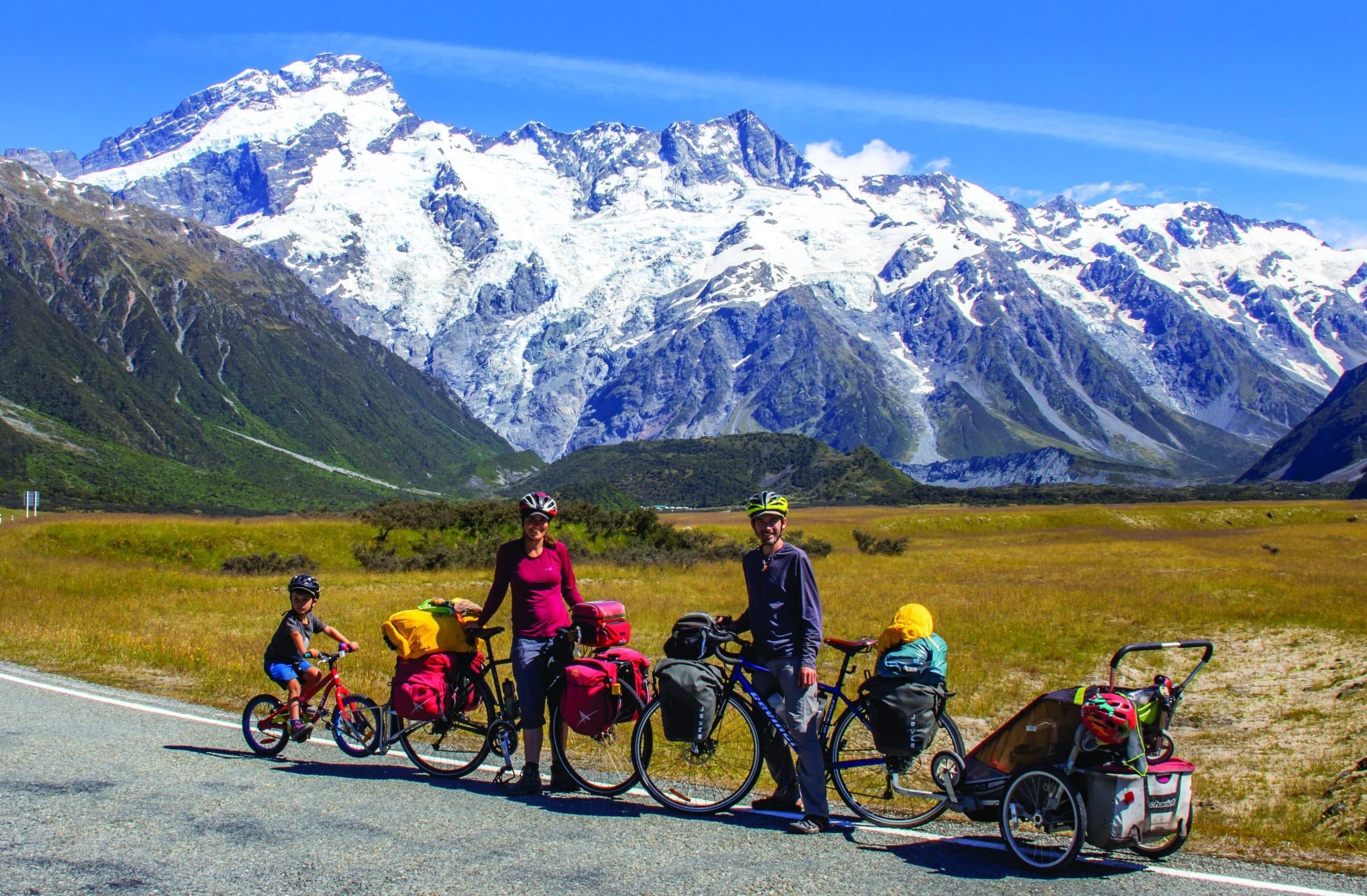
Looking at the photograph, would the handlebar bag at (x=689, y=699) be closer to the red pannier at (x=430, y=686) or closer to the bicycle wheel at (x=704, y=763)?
the bicycle wheel at (x=704, y=763)

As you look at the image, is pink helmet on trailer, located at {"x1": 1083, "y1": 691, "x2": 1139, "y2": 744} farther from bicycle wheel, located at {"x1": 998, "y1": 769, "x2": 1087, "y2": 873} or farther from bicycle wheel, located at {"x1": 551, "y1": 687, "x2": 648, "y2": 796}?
bicycle wheel, located at {"x1": 551, "y1": 687, "x2": 648, "y2": 796}

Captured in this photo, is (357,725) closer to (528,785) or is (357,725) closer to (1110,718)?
(528,785)

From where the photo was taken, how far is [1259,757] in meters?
15.9

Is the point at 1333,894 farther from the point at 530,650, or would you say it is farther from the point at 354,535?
the point at 354,535

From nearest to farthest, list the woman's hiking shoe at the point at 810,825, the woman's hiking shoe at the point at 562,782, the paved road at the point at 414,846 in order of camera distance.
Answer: the paved road at the point at 414,846
the woman's hiking shoe at the point at 810,825
the woman's hiking shoe at the point at 562,782

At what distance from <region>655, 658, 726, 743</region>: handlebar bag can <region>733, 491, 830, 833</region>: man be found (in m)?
0.45

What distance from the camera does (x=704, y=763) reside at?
10109 mm

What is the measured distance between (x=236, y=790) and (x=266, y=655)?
2.56 meters

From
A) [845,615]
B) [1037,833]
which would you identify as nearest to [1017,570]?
[845,615]

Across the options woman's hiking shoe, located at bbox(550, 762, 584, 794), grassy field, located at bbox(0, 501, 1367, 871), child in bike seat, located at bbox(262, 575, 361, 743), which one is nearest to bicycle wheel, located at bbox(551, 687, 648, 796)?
woman's hiking shoe, located at bbox(550, 762, 584, 794)

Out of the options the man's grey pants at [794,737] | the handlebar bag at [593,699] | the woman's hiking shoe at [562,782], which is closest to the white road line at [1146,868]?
the man's grey pants at [794,737]

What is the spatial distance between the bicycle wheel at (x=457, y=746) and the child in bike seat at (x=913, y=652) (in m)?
4.11

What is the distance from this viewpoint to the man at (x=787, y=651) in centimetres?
928

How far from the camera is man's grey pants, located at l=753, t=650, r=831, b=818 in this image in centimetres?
923
